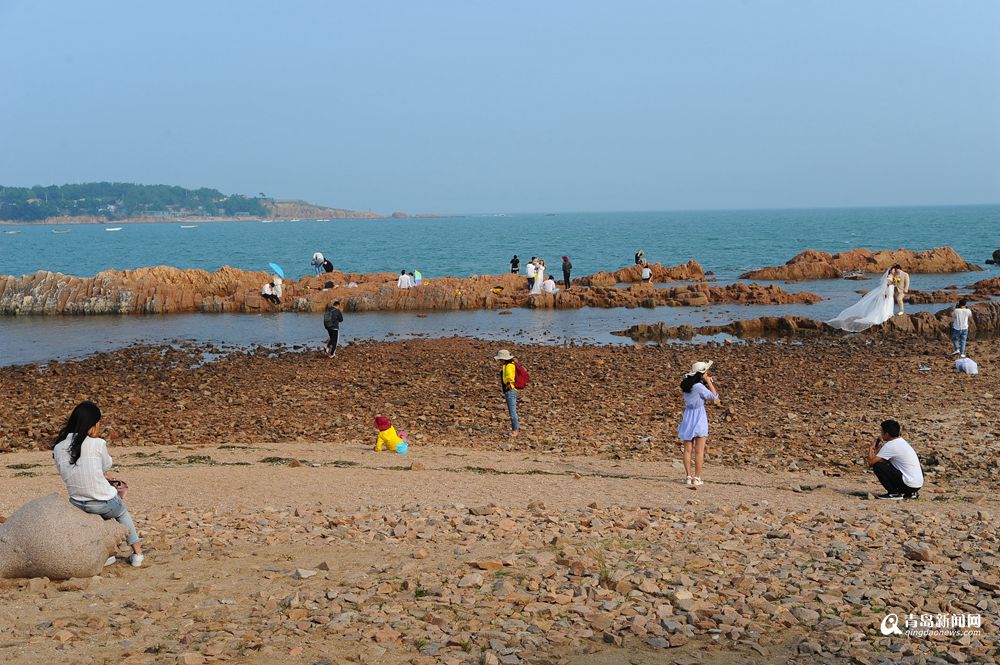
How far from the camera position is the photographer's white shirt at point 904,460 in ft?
38.5

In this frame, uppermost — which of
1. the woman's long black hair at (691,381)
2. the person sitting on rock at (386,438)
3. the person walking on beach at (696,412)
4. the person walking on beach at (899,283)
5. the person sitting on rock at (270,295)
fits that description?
the person walking on beach at (899,283)

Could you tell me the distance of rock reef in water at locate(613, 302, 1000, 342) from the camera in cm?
2873

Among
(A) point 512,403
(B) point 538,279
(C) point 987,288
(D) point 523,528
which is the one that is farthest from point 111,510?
(C) point 987,288

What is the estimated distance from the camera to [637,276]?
53.0 m

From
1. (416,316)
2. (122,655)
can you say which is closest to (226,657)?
(122,655)

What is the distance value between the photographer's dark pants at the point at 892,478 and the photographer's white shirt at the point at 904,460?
5 cm

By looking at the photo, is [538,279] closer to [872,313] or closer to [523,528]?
[872,313]

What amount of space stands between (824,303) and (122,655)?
39.9 meters

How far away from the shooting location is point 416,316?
127 feet

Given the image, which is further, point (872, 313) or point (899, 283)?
point (899, 283)

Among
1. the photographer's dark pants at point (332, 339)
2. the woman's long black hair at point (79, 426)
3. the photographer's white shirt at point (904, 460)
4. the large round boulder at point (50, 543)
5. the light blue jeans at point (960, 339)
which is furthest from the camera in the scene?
the photographer's dark pants at point (332, 339)

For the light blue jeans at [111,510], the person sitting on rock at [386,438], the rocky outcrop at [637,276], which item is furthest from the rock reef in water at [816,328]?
the light blue jeans at [111,510]

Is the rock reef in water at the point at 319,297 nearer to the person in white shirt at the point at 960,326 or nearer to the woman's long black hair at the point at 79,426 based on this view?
the person in white shirt at the point at 960,326

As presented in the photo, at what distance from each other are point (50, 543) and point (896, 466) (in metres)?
10.1
